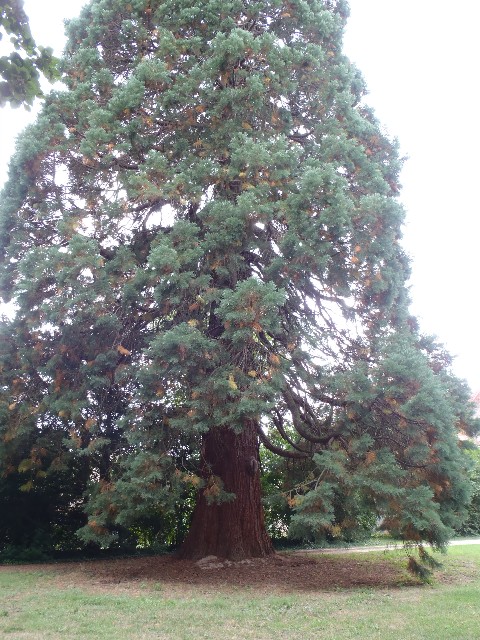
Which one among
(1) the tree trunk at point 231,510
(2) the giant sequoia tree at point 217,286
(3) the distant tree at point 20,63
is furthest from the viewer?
(1) the tree trunk at point 231,510

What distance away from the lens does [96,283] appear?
8109 mm

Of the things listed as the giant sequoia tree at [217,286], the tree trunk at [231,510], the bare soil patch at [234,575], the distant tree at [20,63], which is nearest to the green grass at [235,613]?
the bare soil patch at [234,575]

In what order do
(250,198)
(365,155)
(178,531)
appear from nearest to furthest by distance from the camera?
(250,198), (365,155), (178,531)

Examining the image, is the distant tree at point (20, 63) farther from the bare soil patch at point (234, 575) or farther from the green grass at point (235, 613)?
the bare soil patch at point (234, 575)

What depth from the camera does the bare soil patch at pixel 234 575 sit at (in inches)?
294

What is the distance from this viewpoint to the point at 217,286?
865cm

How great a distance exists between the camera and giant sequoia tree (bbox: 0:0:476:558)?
730 centimetres

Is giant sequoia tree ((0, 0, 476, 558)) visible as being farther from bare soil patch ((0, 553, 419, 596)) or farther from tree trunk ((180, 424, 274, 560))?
bare soil patch ((0, 553, 419, 596))

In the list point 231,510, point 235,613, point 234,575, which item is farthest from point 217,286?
point 235,613

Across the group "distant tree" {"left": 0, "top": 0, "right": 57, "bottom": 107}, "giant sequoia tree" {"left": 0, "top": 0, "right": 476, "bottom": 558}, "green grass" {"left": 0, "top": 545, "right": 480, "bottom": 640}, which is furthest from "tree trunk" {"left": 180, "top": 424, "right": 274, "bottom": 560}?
"distant tree" {"left": 0, "top": 0, "right": 57, "bottom": 107}

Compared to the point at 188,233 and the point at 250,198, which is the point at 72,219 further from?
the point at 250,198

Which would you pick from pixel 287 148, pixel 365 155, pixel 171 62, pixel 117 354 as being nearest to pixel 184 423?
pixel 117 354

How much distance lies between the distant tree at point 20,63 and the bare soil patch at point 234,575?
18.7 feet

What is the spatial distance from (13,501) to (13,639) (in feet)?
22.1
